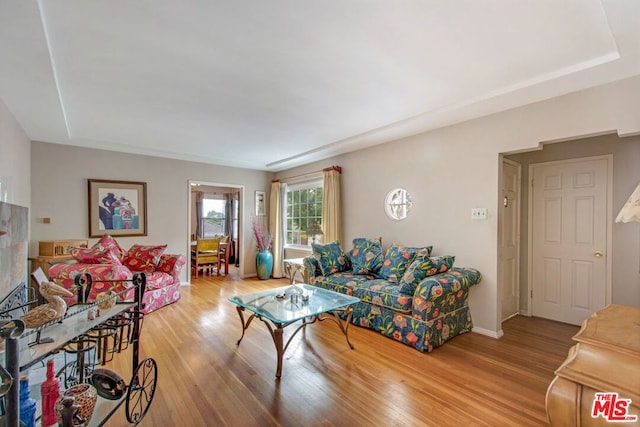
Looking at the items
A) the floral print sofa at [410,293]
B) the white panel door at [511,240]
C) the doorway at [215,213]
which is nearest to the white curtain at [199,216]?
the doorway at [215,213]

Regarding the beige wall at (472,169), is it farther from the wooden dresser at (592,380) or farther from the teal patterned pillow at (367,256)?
the wooden dresser at (592,380)

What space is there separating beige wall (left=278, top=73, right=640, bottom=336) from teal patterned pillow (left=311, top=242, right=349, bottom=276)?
62 centimetres

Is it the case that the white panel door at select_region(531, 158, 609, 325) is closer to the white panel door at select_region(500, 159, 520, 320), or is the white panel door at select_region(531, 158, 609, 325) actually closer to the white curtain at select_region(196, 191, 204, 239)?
the white panel door at select_region(500, 159, 520, 320)

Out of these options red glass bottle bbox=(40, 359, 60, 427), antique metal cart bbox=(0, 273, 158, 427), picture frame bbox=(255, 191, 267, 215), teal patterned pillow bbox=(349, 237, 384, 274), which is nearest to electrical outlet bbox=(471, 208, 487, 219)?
teal patterned pillow bbox=(349, 237, 384, 274)

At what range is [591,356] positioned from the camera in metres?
1.07

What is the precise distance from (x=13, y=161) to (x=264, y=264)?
4023mm

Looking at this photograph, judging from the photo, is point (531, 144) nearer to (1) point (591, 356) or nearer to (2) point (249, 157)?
(1) point (591, 356)

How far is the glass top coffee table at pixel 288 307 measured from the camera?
93.4 inches

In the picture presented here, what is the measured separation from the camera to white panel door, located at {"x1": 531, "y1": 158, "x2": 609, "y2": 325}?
10.7 ft

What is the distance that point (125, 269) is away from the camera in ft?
11.8

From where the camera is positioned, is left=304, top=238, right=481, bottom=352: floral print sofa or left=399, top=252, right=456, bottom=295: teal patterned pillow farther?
left=399, top=252, right=456, bottom=295: teal patterned pillow

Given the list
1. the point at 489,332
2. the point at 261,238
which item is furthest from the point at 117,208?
the point at 489,332

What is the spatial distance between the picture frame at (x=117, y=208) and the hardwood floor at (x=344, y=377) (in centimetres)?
217

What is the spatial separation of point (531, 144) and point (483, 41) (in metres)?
1.45
